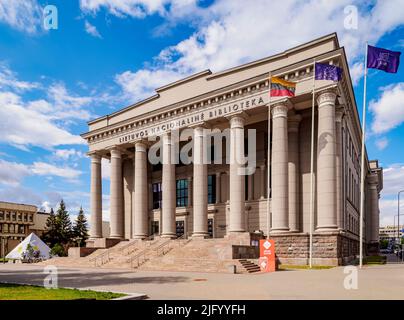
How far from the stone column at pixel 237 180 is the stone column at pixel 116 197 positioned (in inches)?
771

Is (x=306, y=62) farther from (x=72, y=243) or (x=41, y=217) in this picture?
(x=41, y=217)

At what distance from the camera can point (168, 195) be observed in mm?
45094

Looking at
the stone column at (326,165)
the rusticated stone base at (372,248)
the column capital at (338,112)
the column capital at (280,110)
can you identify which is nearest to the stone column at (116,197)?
the column capital at (280,110)

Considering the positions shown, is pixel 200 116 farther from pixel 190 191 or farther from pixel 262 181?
pixel 190 191

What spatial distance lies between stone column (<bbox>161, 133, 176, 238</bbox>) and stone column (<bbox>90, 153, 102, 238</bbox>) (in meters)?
13.9

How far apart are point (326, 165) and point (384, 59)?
959cm

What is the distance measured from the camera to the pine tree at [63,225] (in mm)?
83250

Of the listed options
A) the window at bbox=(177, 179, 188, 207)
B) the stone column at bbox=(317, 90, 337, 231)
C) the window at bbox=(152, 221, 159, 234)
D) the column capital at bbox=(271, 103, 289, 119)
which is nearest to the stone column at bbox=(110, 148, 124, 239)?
the window at bbox=(152, 221, 159, 234)

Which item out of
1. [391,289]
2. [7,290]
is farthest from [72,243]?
[391,289]

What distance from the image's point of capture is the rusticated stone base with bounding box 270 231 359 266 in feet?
106

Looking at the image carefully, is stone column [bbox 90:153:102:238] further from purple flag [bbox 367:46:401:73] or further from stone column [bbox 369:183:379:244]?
stone column [bbox 369:183:379:244]

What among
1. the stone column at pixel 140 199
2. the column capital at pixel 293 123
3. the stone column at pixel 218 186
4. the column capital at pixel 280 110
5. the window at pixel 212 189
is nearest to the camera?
the column capital at pixel 280 110

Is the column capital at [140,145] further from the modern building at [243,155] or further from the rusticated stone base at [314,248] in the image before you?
the rusticated stone base at [314,248]

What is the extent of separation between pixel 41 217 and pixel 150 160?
221 ft
